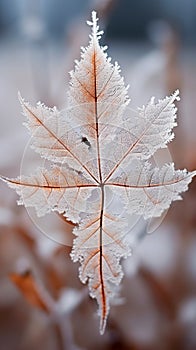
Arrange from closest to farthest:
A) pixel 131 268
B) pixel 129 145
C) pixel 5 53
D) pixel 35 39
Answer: pixel 129 145
pixel 131 268
pixel 35 39
pixel 5 53

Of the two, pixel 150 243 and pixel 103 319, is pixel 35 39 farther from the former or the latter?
pixel 103 319

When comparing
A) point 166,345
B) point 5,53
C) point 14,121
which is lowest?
point 166,345

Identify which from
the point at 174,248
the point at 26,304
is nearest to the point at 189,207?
the point at 174,248

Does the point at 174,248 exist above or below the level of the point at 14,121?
below

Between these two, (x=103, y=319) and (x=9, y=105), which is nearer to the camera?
(x=103, y=319)

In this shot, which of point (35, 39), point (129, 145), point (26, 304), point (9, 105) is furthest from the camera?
point (9, 105)

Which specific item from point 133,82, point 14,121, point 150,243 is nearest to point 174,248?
point 150,243

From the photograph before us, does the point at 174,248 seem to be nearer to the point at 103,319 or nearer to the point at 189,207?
the point at 189,207
